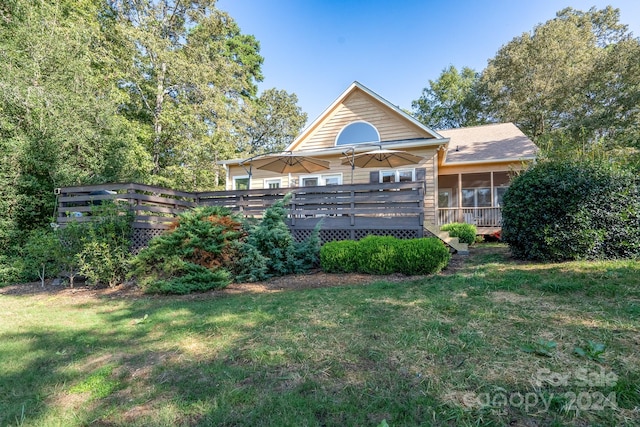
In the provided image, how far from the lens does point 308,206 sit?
7535mm

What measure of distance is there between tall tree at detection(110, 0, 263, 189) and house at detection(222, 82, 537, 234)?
294cm

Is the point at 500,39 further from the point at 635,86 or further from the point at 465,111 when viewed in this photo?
the point at 635,86

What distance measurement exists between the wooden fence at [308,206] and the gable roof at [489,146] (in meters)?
5.93

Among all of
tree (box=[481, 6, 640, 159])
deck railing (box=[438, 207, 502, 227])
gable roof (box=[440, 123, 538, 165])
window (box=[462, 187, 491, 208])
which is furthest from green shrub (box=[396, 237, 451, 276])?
tree (box=[481, 6, 640, 159])

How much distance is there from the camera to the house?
11148mm

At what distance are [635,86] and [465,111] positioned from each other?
11014 millimetres

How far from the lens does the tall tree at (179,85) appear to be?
46.9 ft

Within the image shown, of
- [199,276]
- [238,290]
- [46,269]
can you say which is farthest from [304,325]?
[46,269]

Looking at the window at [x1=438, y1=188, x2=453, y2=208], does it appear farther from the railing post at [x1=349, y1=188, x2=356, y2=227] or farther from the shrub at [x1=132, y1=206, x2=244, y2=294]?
the shrub at [x1=132, y1=206, x2=244, y2=294]

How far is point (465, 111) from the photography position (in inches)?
980

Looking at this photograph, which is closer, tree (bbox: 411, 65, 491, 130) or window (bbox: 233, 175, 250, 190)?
window (bbox: 233, 175, 250, 190)

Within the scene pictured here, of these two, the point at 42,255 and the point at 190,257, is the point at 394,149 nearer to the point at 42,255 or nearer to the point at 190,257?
the point at 190,257

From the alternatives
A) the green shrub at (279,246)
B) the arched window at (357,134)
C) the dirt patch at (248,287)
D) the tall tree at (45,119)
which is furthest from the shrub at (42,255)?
the arched window at (357,134)

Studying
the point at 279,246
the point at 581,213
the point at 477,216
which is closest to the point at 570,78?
the point at 477,216
